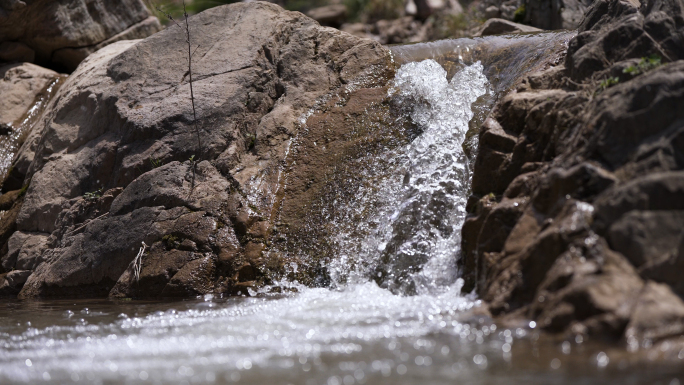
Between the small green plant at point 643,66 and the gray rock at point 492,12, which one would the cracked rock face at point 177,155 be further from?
the gray rock at point 492,12

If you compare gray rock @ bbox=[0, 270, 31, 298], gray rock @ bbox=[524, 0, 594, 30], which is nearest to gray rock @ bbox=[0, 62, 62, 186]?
gray rock @ bbox=[0, 270, 31, 298]

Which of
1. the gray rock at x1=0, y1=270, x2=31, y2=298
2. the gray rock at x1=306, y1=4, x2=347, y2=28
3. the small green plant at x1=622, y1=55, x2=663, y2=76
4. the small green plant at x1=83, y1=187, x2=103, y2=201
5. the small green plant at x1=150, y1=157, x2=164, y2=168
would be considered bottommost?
the gray rock at x1=306, y1=4, x2=347, y2=28

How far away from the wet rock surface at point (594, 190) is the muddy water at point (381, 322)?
0.22m

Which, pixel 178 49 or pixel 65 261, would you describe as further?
pixel 178 49

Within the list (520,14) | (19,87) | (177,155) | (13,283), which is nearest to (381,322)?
(177,155)

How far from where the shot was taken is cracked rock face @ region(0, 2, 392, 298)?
5.48m

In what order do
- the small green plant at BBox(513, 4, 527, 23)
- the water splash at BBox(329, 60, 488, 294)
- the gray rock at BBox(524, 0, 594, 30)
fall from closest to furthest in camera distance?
the water splash at BBox(329, 60, 488, 294) → the gray rock at BBox(524, 0, 594, 30) → the small green plant at BBox(513, 4, 527, 23)

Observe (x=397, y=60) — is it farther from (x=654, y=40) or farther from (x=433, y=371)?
(x=433, y=371)

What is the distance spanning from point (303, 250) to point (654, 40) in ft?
10.5

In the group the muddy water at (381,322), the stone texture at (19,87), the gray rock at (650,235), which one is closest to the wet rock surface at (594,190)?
the gray rock at (650,235)

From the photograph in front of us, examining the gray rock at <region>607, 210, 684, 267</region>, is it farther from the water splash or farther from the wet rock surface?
the water splash

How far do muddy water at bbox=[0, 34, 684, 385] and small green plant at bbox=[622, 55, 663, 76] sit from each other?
1643 mm

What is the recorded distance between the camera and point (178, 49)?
717 cm

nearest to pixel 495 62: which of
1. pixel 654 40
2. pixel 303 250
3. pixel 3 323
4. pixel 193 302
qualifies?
pixel 654 40
